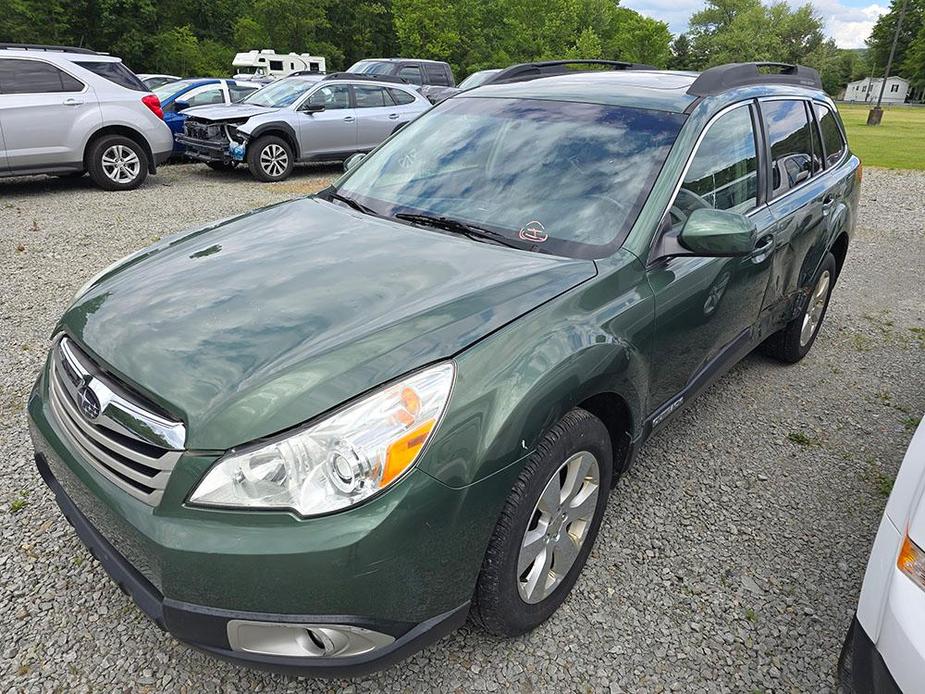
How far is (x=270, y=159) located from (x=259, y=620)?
31.9 feet

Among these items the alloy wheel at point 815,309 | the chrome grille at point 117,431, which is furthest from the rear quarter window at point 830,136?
the chrome grille at point 117,431

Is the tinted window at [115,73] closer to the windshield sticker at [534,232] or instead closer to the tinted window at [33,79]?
the tinted window at [33,79]

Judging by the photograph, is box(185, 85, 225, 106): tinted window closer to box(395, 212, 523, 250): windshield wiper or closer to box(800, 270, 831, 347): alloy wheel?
box(395, 212, 523, 250): windshield wiper

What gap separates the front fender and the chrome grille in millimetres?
668

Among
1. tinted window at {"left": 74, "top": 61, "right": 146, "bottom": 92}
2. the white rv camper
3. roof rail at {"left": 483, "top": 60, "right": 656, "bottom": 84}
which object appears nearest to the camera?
roof rail at {"left": 483, "top": 60, "right": 656, "bottom": 84}

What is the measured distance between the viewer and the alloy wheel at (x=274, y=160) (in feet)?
33.2

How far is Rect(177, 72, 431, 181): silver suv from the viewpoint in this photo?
9945mm

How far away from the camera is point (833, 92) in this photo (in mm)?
89312

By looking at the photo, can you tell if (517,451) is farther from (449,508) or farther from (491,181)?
(491,181)

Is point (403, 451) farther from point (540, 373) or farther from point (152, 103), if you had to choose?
point (152, 103)

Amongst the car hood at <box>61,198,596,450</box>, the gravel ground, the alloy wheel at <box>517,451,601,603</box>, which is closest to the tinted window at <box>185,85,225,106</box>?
the gravel ground

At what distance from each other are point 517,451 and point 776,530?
65.6 inches

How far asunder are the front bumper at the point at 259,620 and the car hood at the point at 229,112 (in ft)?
31.0

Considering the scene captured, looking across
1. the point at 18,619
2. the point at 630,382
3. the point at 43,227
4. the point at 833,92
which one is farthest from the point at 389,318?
the point at 833,92
